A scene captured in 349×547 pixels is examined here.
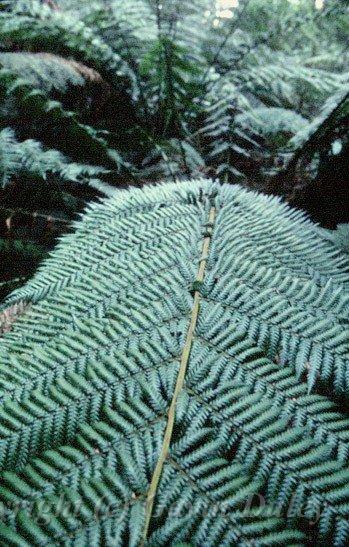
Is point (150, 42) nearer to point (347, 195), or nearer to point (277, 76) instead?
point (277, 76)

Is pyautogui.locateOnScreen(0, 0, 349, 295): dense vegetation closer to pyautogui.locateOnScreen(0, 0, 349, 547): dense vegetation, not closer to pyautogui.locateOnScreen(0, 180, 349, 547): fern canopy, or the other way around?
pyautogui.locateOnScreen(0, 0, 349, 547): dense vegetation

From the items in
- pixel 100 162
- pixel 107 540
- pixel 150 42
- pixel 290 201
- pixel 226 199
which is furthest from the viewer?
pixel 150 42

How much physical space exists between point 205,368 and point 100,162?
2486 millimetres

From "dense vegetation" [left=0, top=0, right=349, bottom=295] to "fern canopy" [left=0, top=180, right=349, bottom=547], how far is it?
3.46 ft

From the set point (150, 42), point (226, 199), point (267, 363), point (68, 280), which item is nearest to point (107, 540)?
point (267, 363)

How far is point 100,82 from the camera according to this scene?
3.51 m

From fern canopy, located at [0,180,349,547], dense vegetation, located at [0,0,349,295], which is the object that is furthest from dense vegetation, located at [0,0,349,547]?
dense vegetation, located at [0,0,349,295]

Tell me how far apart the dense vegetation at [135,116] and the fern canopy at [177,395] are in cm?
105

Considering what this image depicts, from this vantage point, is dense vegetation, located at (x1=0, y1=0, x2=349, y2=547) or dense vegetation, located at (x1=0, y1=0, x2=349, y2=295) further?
dense vegetation, located at (x1=0, y1=0, x2=349, y2=295)

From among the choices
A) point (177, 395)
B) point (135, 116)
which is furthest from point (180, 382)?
point (135, 116)

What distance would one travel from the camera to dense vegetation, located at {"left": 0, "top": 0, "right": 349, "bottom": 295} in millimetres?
2461

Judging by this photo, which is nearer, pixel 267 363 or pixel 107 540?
pixel 107 540

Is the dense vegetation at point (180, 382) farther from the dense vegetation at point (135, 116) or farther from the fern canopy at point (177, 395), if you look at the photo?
the dense vegetation at point (135, 116)

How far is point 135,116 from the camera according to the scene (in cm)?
371
